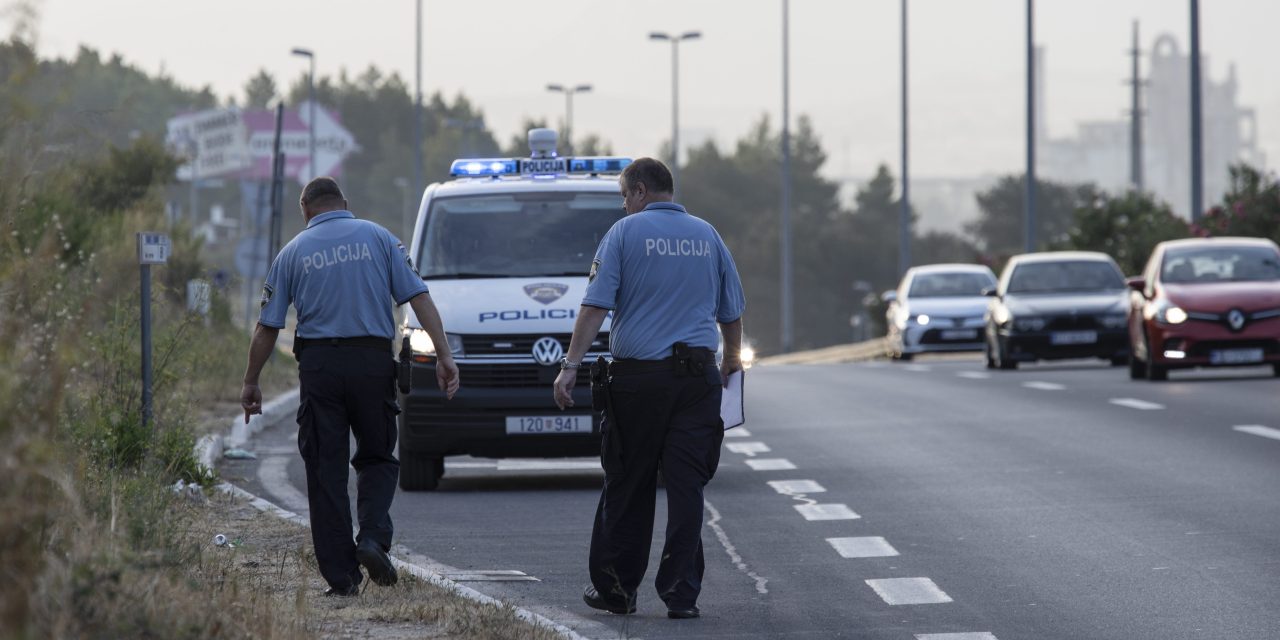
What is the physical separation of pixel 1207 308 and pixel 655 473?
656 inches

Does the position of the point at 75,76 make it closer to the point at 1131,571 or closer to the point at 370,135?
the point at 1131,571

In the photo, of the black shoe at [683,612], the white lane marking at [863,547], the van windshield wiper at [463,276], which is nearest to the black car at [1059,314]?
the van windshield wiper at [463,276]

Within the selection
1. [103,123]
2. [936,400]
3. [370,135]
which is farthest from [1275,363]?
[370,135]

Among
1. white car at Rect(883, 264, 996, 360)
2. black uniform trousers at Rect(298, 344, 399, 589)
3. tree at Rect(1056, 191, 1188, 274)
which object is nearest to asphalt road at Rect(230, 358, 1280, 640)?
black uniform trousers at Rect(298, 344, 399, 589)

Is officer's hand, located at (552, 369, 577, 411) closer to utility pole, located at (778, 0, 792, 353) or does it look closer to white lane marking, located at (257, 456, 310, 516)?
white lane marking, located at (257, 456, 310, 516)

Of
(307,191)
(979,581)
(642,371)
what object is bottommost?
(979,581)

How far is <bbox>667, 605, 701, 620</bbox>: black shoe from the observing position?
8945 mm

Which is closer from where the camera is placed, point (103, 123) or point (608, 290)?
point (608, 290)

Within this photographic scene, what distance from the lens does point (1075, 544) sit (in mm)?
11102

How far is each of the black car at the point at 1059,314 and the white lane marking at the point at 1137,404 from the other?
779 centimetres

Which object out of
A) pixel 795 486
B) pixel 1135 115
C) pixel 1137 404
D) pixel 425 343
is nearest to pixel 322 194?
pixel 425 343

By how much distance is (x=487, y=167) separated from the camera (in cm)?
1622

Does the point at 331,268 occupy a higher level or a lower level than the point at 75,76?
lower

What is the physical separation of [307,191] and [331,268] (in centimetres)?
41
